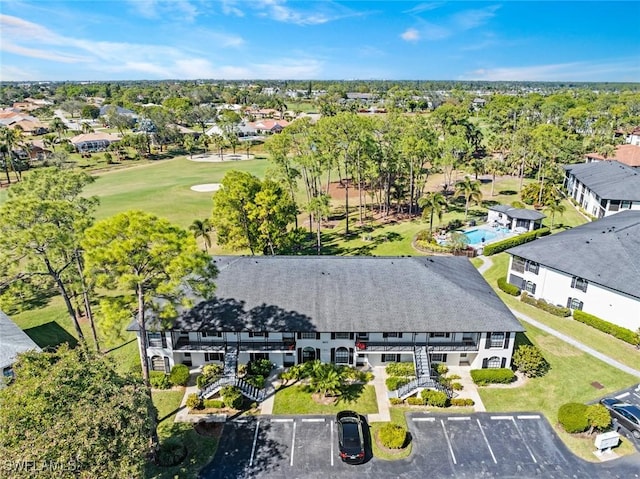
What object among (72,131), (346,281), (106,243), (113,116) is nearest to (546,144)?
(346,281)

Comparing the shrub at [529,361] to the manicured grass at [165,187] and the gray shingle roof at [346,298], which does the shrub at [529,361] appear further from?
the manicured grass at [165,187]

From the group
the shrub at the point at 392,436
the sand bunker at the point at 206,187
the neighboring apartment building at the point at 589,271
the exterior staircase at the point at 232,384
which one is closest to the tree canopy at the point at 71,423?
→ the exterior staircase at the point at 232,384

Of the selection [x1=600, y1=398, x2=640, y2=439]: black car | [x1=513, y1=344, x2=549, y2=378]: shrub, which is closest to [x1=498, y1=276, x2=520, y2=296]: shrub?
[x1=513, y1=344, x2=549, y2=378]: shrub

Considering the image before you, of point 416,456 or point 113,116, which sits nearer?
point 416,456

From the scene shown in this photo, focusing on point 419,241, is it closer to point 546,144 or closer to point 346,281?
point 346,281

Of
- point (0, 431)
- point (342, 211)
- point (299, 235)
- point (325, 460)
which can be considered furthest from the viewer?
point (342, 211)

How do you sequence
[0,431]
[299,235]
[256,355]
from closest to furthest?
[0,431] → [256,355] → [299,235]

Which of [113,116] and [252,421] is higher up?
[113,116]
